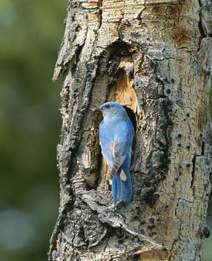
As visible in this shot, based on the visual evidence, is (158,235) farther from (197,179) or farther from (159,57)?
(159,57)

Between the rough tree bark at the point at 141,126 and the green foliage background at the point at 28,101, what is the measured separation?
6988mm

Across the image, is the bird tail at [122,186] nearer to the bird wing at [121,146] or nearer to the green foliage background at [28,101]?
the bird wing at [121,146]

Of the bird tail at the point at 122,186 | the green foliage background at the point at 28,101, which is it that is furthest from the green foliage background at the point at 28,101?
the bird tail at the point at 122,186

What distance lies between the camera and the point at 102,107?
7020mm

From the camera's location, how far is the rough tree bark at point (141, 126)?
22.7ft

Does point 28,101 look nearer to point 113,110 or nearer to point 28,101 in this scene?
point 28,101

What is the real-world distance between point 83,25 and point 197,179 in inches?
35.5

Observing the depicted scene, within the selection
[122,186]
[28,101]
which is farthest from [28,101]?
[122,186]

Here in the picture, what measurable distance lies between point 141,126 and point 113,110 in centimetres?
16

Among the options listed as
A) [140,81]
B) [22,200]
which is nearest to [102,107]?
[140,81]

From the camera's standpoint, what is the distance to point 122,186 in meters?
6.91

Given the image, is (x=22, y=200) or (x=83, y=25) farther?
(x=22, y=200)

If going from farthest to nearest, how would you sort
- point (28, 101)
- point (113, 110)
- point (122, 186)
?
point (28, 101)
point (113, 110)
point (122, 186)

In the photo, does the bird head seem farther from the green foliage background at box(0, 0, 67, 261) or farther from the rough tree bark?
the green foliage background at box(0, 0, 67, 261)
